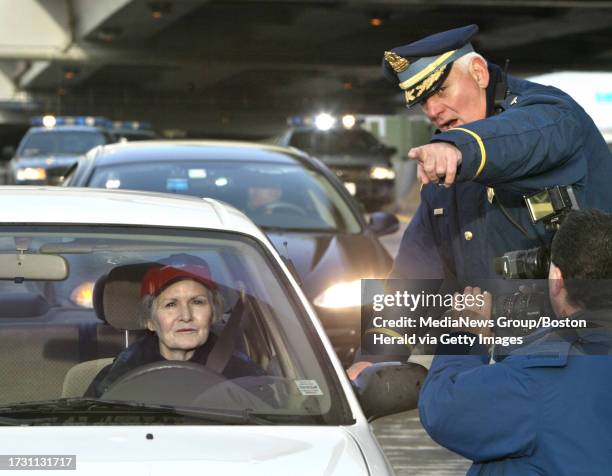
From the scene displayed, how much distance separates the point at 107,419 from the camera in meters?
3.89

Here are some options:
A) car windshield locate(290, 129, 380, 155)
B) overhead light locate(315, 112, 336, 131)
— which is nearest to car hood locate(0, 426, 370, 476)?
overhead light locate(315, 112, 336, 131)

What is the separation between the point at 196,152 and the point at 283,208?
0.78 meters

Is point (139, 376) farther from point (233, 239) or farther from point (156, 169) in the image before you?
point (156, 169)

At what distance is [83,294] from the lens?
6750 millimetres

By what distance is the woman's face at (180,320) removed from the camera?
464cm

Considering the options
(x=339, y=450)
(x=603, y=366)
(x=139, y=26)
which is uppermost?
(x=139, y=26)

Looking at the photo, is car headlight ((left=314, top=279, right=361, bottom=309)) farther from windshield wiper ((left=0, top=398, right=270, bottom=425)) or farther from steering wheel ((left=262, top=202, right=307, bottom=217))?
windshield wiper ((left=0, top=398, right=270, bottom=425))

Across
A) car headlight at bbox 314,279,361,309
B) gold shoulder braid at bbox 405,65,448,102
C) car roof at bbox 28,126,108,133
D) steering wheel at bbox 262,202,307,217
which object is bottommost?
car headlight at bbox 314,279,361,309

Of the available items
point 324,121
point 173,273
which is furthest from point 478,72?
point 324,121

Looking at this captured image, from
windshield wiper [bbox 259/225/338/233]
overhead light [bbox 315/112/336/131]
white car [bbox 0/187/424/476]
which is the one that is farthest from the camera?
overhead light [bbox 315/112/336/131]

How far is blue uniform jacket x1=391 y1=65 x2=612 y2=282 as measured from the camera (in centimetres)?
381

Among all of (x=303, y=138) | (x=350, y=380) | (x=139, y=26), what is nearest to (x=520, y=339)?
(x=350, y=380)

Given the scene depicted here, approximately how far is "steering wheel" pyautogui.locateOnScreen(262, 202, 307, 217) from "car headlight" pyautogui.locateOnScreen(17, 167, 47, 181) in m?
16.3

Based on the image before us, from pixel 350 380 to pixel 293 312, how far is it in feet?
1.02
